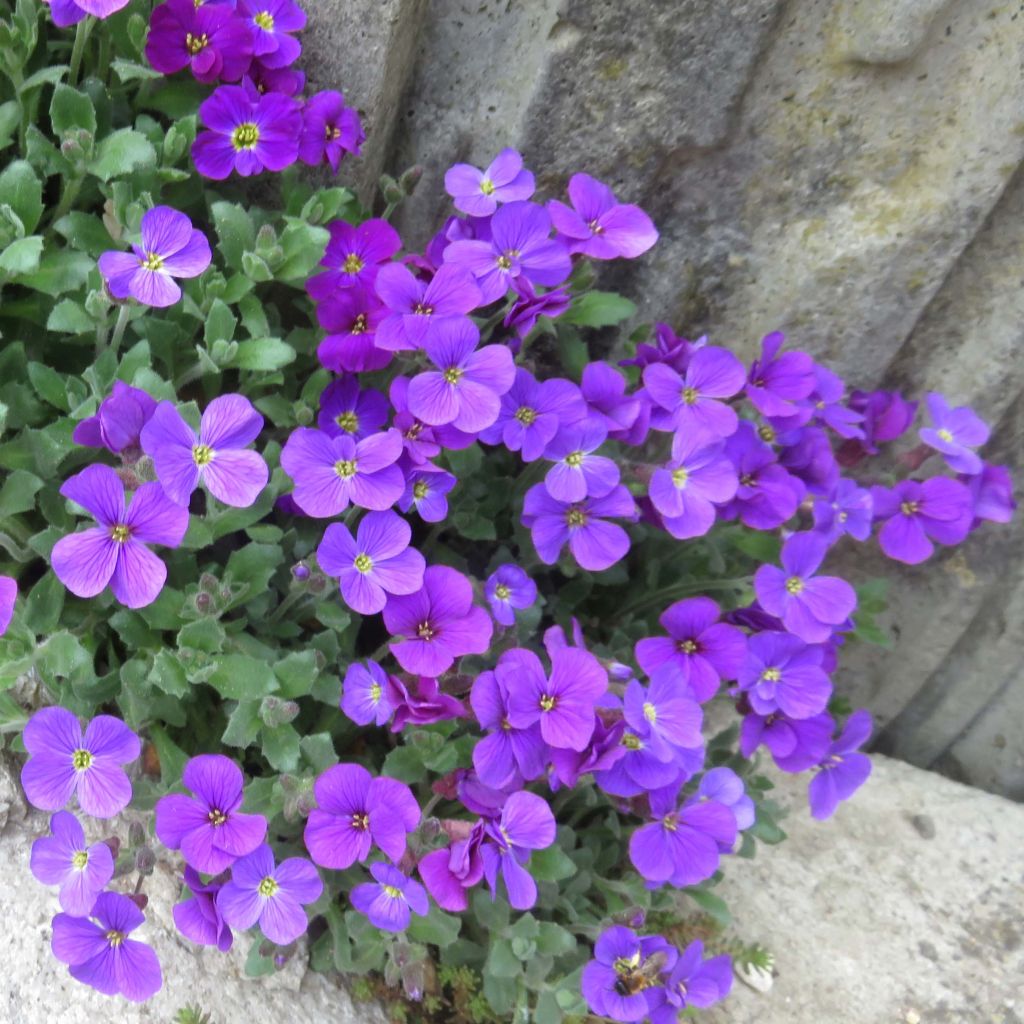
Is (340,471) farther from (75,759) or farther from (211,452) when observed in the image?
(75,759)

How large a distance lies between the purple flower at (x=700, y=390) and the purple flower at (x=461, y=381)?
0.38 metres

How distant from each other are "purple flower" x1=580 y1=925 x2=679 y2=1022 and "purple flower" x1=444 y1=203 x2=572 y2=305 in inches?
45.3

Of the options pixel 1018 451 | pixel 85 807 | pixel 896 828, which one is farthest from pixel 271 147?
pixel 896 828

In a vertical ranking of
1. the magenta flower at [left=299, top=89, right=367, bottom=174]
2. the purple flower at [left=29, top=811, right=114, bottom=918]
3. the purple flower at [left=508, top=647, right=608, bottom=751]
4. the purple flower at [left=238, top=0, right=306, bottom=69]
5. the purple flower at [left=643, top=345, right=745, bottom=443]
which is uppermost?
the purple flower at [left=238, top=0, right=306, bottom=69]

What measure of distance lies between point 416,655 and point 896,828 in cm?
150

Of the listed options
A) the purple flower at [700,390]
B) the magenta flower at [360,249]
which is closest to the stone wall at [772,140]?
the magenta flower at [360,249]

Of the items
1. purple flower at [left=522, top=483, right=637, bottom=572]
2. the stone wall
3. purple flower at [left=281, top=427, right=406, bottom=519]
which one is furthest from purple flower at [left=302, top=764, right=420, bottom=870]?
the stone wall

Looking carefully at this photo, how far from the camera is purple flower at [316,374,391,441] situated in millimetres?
2035

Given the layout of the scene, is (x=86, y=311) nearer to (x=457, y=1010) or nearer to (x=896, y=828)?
(x=457, y=1010)

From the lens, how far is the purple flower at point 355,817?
170cm

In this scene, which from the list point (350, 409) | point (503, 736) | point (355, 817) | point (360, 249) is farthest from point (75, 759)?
point (360, 249)

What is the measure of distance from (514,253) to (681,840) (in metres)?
1.12

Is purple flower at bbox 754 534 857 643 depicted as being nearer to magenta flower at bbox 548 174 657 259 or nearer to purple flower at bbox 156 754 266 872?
magenta flower at bbox 548 174 657 259

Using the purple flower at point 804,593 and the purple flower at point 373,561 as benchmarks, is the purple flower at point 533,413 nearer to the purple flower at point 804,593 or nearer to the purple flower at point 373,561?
the purple flower at point 373,561
